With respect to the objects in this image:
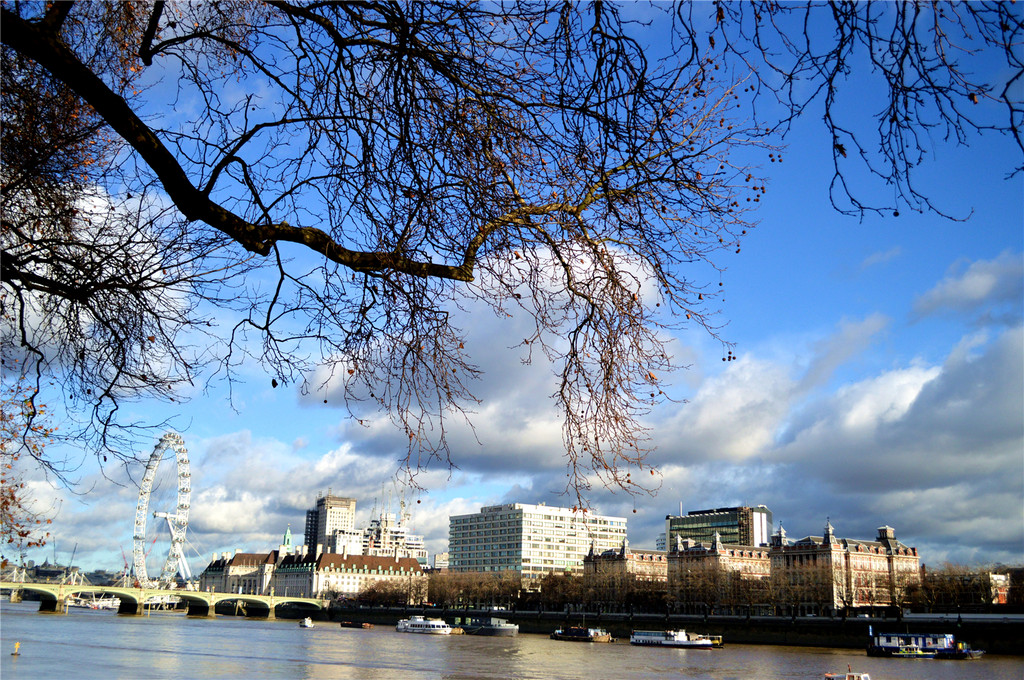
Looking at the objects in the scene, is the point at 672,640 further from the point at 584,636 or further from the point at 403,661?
the point at 403,661

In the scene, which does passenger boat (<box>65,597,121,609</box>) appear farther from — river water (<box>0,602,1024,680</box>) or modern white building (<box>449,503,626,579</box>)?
river water (<box>0,602,1024,680</box>)

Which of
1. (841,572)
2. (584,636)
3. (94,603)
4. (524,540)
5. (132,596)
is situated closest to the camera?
(584,636)

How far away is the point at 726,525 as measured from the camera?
15338 centimetres

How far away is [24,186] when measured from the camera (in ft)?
13.9

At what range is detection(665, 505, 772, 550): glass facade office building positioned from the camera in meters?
148

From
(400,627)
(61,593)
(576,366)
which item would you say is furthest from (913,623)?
(61,593)

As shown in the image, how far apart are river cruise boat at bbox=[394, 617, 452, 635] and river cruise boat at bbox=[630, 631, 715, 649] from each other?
65.5 ft

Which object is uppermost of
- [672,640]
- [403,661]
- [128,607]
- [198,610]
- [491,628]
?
[403,661]

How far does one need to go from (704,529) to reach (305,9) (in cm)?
16300

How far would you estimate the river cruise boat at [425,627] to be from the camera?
3041 inches

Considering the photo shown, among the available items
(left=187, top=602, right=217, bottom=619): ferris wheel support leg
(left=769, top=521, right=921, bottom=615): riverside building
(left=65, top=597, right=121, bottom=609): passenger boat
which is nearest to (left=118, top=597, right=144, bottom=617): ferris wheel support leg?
(left=187, top=602, right=217, bottom=619): ferris wheel support leg

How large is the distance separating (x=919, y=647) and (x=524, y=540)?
340ft

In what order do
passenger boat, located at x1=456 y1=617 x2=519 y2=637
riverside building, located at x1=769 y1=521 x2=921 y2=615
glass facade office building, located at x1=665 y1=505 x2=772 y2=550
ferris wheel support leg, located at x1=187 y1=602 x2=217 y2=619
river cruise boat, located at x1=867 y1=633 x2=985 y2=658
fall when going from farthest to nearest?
glass facade office building, located at x1=665 y1=505 x2=772 y2=550 < ferris wheel support leg, located at x1=187 y1=602 x2=217 y2=619 < riverside building, located at x1=769 y1=521 x2=921 y2=615 < passenger boat, located at x1=456 y1=617 x2=519 y2=637 < river cruise boat, located at x1=867 y1=633 x2=985 y2=658

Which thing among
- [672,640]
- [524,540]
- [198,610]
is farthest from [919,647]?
[524,540]
